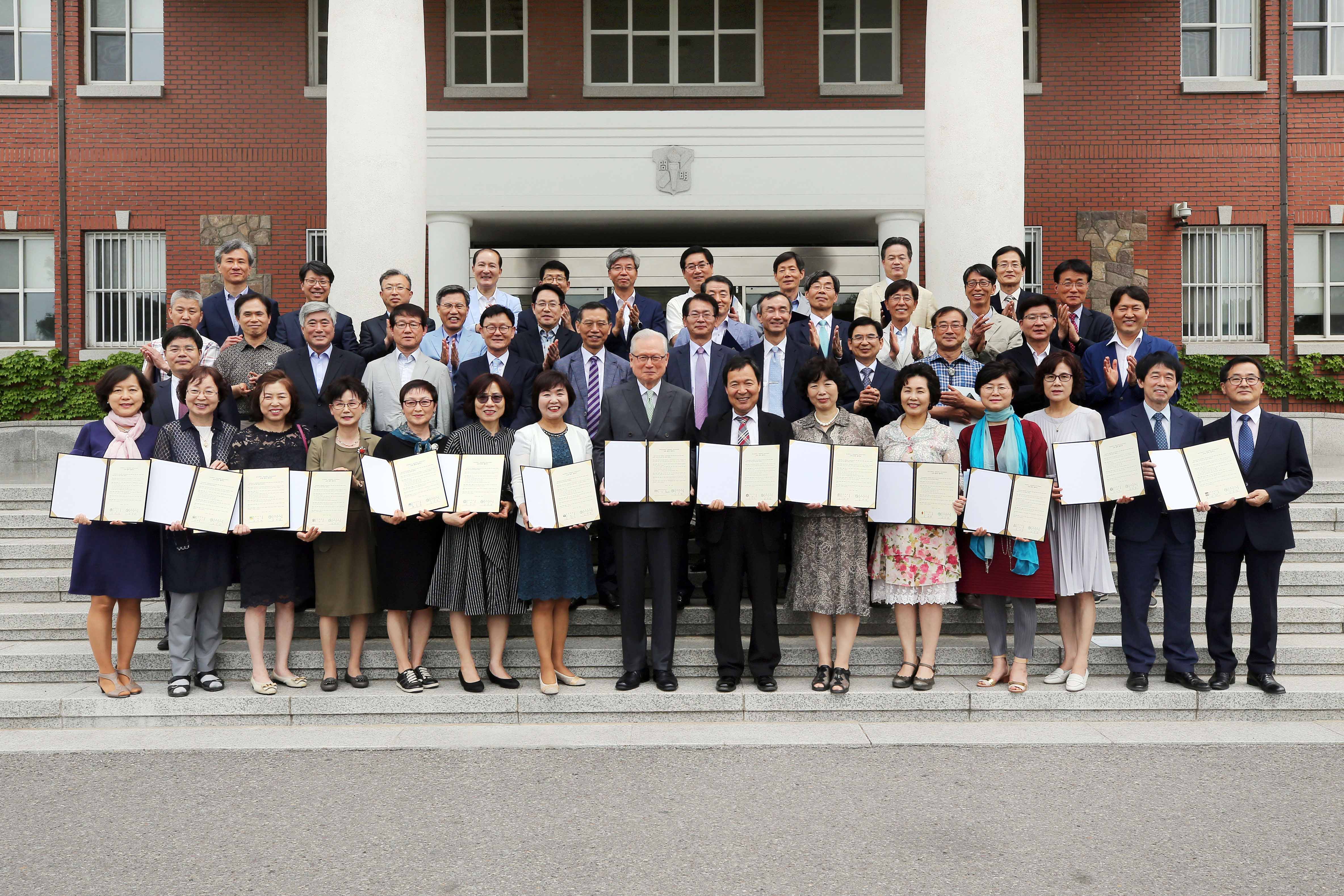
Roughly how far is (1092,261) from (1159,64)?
320 cm

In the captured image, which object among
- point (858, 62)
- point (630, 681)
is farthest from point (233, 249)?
point (858, 62)

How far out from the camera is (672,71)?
16.5 m

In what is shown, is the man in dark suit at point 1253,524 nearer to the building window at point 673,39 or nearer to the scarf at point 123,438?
the scarf at point 123,438

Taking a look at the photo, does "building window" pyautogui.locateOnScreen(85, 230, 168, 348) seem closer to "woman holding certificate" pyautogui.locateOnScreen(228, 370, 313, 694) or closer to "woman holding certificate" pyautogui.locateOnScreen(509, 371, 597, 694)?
"woman holding certificate" pyautogui.locateOnScreen(228, 370, 313, 694)

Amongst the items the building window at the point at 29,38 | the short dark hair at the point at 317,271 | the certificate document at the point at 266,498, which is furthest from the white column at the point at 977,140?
the building window at the point at 29,38

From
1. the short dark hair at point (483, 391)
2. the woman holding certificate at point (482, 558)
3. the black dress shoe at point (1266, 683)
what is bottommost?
the black dress shoe at point (1266, 683)

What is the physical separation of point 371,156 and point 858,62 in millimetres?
9140

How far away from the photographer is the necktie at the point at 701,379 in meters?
7.70

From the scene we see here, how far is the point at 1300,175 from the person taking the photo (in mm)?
16266

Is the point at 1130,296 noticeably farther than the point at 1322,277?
No

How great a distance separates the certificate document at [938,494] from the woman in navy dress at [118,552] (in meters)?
4.92

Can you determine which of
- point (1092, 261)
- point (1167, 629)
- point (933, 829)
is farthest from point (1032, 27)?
point (933, 829)

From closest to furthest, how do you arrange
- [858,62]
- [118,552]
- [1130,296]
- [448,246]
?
Result: 1. [118,552]
2. [1130,296]
3. [448,246]
4. [858,62]

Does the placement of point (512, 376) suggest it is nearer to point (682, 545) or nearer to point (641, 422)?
point (641, 422)
